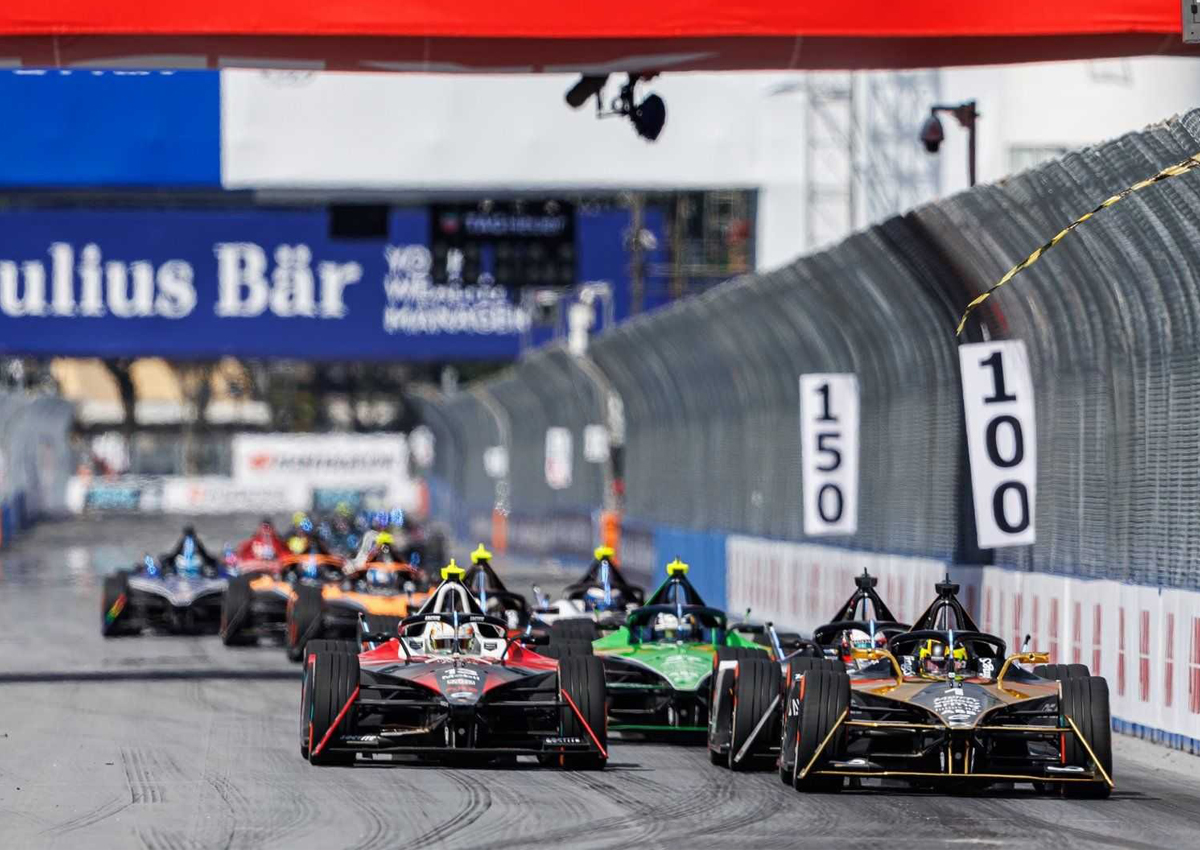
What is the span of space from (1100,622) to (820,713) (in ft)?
14.8

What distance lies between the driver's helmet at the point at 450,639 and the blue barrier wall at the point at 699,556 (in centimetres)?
1303

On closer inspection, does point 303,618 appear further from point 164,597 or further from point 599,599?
point 164,597

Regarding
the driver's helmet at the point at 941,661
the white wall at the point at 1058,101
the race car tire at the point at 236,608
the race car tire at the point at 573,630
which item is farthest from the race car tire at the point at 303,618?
the white wall at the point at 1058,101

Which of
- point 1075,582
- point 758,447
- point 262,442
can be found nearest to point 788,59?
point 1075,582

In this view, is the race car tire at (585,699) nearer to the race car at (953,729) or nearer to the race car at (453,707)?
the race car at (453,707)

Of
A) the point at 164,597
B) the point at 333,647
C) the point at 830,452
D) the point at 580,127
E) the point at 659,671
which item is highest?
the point at 580,127

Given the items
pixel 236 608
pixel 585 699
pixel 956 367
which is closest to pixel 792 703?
pixel 585 699

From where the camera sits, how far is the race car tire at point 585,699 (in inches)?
527

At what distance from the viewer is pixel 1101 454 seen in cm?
1700

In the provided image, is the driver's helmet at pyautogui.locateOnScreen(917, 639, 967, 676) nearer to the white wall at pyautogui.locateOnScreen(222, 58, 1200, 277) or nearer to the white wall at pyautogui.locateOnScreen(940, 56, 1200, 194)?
the white wall at pyautogui.locateOnScreen(222, 58, 1200, 277)

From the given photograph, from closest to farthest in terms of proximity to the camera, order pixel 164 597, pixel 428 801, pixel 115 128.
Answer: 1. pixel 428 801
2. pixel 164 597
3. pixel 115 128

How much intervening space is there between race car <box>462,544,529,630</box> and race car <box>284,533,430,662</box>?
2.95m

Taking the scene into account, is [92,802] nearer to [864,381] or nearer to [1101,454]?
[1101,454]

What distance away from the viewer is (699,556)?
3019cm
